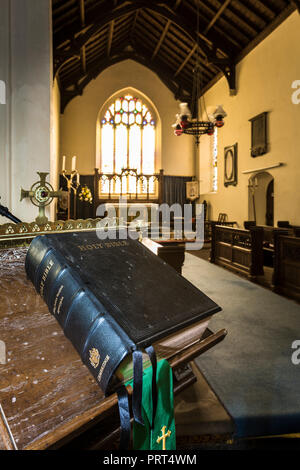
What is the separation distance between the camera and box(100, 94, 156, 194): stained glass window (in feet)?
36.6

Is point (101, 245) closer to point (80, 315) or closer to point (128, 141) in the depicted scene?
point (80, 315)

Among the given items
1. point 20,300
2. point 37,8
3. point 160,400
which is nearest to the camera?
point 160,400

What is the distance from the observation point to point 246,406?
4.11 ft

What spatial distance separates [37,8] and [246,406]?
9.80 ft

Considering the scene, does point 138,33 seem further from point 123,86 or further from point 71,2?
A: point 71,2

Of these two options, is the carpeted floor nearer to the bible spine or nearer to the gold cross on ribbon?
the gold cross on ribbon

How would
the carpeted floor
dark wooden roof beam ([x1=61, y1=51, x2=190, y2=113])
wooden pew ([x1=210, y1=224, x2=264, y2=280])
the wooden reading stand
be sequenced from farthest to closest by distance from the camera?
1. dark wooden roof beam ([x1=61, y1=51, x2=190, y2=113])
2. wooden pew ([x1=210, y1=224, x2=264, y2=280])
3. the carpeted floor
4. the wooden reading stand

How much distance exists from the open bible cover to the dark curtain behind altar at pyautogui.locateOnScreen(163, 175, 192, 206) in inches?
427

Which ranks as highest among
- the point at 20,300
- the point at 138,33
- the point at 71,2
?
the point at 138,33

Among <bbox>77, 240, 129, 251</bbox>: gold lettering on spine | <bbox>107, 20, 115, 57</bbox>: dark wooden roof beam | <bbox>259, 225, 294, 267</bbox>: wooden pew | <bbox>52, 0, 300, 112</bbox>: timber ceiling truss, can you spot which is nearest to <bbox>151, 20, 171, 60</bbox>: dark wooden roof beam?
<bbox>52, 0, 300, 112</bbox>: timber ceiling truss

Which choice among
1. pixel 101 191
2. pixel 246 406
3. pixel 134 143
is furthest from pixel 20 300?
pixel 134 143

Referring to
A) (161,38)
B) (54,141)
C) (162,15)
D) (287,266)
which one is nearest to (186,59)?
(161,38)

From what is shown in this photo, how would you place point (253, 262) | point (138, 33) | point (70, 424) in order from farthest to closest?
point (138, 33), point (253, 262), point (70, 424)
